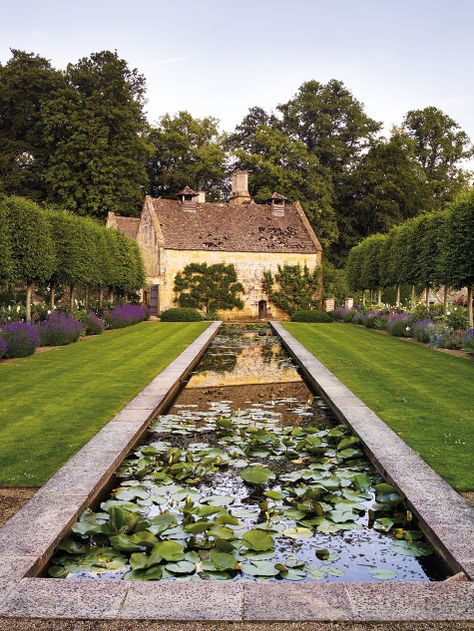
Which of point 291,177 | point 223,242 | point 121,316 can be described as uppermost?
point 291,177

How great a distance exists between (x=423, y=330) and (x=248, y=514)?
1528cm

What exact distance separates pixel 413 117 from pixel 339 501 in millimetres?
55444

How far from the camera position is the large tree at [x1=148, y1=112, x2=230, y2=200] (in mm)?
47750

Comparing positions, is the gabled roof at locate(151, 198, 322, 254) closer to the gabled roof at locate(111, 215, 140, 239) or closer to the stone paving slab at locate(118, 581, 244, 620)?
the gabled roof at locate(111, 215, 140, 239)

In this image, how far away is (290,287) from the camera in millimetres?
38125

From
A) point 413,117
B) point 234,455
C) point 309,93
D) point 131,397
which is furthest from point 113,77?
point 234,455

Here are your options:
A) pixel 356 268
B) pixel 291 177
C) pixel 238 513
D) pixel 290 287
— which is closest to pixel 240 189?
pixel 291 177

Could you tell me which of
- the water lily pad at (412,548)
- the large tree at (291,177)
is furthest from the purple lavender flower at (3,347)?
the large tree at (291,177)

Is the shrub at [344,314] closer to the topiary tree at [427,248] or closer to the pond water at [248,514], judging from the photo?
the topiary tree at [427,248]

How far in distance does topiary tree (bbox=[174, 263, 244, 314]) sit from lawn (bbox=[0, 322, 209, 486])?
61.6ft

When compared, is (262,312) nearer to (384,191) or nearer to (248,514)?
(384,191)

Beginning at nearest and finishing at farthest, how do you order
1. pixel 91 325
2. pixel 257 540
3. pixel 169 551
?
pixel 169 551, pixel 257 540, pixel 91 325

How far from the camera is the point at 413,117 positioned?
55.1 metres

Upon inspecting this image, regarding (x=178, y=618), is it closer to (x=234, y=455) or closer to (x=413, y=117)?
(x=234, y=455)
